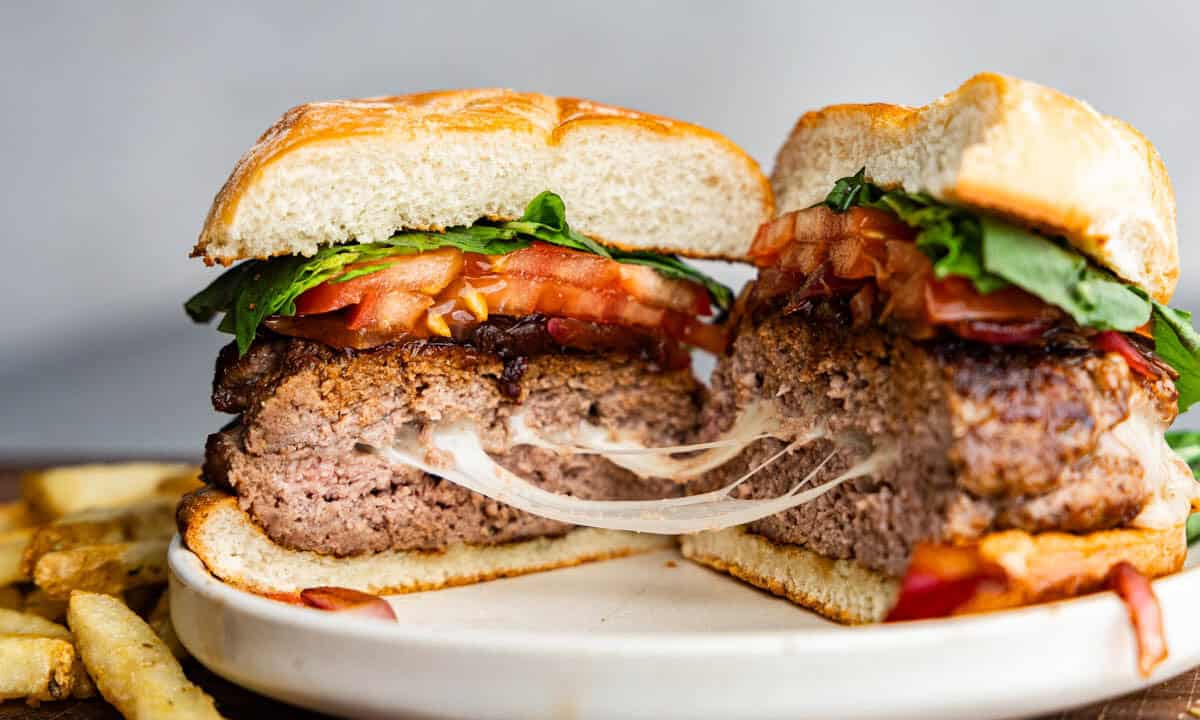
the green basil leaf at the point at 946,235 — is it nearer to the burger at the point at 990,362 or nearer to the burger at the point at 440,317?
the burger at the point at 990,362

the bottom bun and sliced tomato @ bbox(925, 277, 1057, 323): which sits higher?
sliced tomato @ bbox(925, 277, 1057, 323)

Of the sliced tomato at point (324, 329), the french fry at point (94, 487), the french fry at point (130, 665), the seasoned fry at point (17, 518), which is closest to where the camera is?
the french fry at point (130, 665)

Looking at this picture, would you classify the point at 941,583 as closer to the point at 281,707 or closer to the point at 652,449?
the point at 652,449

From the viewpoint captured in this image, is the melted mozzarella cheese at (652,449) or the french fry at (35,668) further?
the melted mozzarella cheese at (652,449)

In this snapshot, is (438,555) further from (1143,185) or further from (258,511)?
(1143,185)

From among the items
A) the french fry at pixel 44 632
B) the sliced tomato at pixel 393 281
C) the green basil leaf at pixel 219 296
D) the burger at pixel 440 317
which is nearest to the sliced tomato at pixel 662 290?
the burger at pixel 440 317

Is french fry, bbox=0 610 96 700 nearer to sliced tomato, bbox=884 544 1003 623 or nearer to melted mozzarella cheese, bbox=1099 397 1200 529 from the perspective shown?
sliced tomato, bbox=884 544 1003 623

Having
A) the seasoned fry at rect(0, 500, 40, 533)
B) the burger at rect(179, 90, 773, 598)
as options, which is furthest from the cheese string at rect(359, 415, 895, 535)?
the seasoned fry at rect(0, 500, 40, 533)
